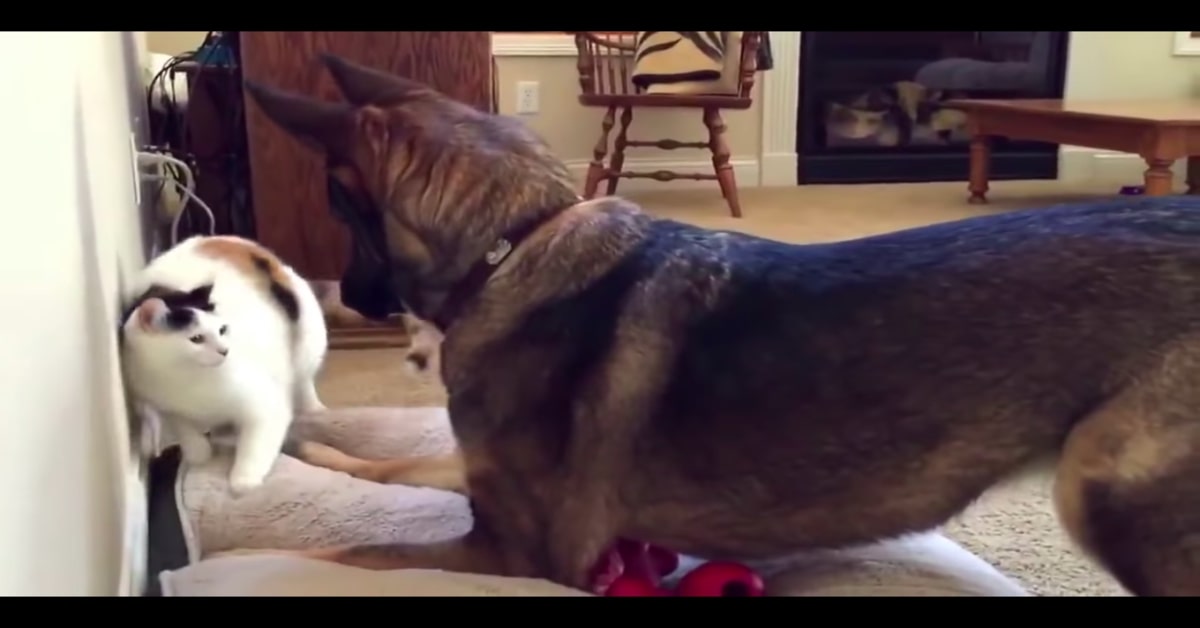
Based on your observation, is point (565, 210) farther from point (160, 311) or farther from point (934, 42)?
point (934, 42)

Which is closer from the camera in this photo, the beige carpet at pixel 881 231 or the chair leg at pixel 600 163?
the beige carpet at pixel 881 231

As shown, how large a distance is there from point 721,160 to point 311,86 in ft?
7.71

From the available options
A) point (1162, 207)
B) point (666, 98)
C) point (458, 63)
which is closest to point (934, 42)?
point (666, 98)

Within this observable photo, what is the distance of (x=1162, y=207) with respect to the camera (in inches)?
47.4

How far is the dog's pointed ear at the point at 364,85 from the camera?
1299 millimetres

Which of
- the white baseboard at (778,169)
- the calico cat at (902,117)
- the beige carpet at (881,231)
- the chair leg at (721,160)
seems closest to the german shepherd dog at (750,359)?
the beige carpet at (881,231)

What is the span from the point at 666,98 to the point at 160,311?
3181 millimetres

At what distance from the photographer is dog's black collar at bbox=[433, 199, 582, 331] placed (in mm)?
1258

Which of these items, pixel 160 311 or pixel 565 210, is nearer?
pixel 565 210

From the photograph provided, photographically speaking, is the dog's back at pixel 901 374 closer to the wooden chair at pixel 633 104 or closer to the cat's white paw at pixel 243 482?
the cat's white paw at pixel 243 482

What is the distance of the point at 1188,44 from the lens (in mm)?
5750

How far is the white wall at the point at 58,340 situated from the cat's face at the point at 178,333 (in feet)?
0.14

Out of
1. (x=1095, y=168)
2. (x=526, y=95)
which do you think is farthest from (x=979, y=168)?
(x=526, y=95)

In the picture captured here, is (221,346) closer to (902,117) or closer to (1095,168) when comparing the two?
(902,117)
